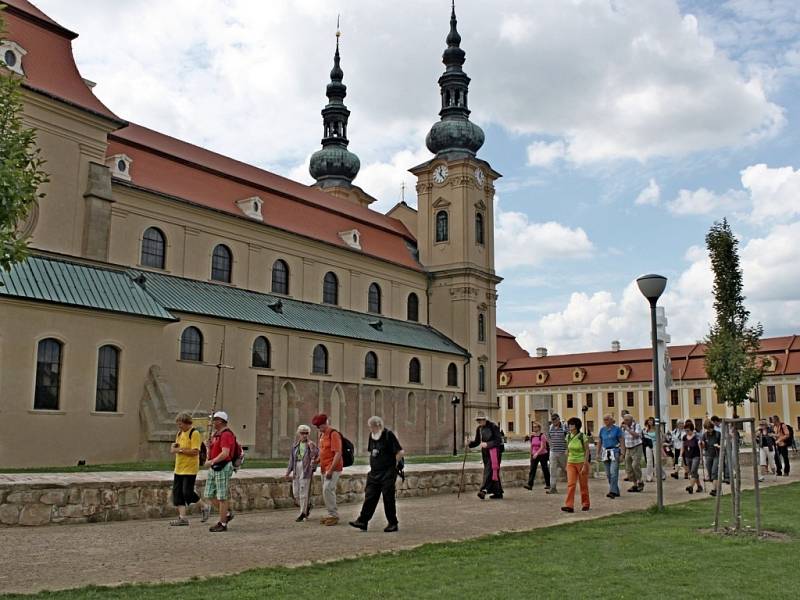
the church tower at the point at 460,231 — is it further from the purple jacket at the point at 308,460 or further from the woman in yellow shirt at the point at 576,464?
the purple jacket at the point at 308,460

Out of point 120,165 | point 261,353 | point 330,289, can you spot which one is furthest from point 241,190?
point 261,353

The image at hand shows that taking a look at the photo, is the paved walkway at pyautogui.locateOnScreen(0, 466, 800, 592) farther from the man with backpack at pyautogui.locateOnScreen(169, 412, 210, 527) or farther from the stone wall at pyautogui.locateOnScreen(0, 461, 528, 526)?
the man with backpack at pyautogui.locateOnScreen(169, 412, 210, 527)

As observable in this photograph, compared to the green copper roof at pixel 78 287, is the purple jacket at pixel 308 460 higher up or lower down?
lower down

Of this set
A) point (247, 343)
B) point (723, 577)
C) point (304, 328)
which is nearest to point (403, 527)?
point (723, 577)

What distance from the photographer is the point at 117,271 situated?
90.3 ft

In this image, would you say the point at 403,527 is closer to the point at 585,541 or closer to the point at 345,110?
the point at 585,541

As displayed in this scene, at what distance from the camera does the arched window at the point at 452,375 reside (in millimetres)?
47594

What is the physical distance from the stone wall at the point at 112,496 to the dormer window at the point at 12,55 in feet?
57.6

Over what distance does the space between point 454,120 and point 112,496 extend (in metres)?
44.9

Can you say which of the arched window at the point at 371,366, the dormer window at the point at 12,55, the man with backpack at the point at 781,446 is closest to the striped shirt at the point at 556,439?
the man with backpack at the point at 781,446

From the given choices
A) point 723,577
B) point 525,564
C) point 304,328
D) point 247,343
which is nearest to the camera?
point 723,577

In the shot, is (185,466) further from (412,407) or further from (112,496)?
(412,407)

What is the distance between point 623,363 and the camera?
71.3 meters

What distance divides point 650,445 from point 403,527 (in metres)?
13.6
